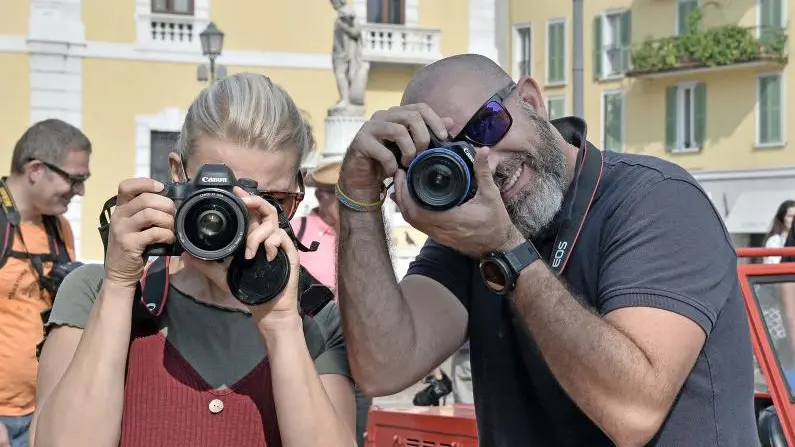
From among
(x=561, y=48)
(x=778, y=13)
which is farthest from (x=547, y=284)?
(x=561, y=48)

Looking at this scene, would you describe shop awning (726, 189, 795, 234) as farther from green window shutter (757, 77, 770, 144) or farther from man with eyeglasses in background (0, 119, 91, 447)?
man with eyeglasses in background (0, 119, 91, 447)

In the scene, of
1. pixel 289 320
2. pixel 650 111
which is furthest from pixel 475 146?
pixel 650 111

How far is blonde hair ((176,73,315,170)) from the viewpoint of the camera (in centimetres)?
271

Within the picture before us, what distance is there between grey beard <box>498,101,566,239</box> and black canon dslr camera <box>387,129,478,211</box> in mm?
241

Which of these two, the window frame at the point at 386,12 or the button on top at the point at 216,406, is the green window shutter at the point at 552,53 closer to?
the window frame at the point at 386,12

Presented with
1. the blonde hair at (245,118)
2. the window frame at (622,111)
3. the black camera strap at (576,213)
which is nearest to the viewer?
the blonde hair at (245,118)

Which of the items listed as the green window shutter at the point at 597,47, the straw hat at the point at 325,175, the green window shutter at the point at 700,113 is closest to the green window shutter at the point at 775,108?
the green window shutter at the point at 700,113

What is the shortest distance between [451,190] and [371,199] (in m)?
0.36

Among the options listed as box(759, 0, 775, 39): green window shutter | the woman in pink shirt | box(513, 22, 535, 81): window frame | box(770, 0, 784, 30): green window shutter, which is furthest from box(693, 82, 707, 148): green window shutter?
the woman in pink shirt

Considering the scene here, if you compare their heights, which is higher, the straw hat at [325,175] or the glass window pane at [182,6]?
the glass window pane at [182,6]

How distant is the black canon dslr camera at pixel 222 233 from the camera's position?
8.11 ft

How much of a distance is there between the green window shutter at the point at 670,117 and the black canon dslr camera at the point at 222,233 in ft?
114

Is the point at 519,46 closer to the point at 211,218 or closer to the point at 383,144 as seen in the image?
the point at 383,144

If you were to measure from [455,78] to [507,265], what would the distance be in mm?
517
